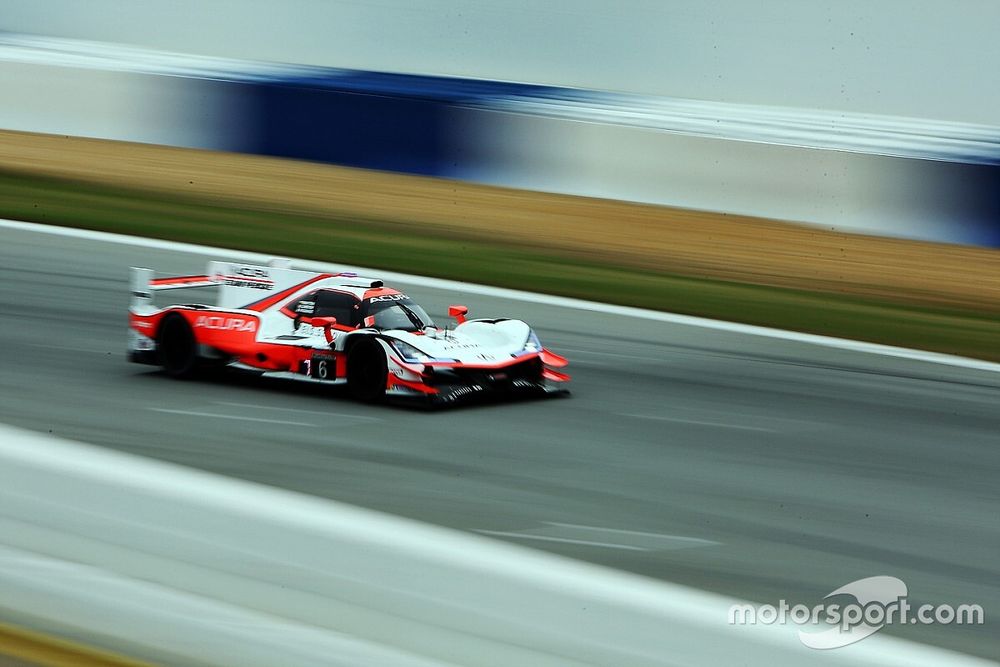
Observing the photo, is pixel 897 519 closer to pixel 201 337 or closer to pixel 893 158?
pixel 201 337

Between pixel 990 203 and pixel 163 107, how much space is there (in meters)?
9.70

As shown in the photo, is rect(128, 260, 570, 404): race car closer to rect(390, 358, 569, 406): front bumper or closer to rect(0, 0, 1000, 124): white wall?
rect(390, 358, 569, 406): front bumper

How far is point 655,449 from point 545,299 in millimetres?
4609

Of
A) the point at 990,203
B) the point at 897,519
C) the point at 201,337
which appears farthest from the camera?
the point at 990,203

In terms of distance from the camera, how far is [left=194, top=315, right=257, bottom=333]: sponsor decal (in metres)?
7.72

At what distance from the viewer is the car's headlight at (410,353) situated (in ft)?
23.3

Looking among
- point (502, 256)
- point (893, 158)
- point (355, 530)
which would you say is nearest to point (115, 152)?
point (502, 256)

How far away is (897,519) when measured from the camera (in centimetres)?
579

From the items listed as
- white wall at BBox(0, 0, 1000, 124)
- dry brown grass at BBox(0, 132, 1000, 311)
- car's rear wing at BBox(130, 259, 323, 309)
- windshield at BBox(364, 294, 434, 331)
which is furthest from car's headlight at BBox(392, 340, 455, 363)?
white wall at BBox(0, 0, 1000, 124)

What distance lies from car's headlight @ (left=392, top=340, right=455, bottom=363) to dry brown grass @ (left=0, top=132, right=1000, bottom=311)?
6076 mm

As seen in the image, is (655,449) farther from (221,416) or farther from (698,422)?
(221,416)

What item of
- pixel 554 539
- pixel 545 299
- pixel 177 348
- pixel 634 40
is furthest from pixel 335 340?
pixel 634 40

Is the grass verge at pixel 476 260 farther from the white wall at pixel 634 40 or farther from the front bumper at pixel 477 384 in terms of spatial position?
the front bumper at pixel 477 384

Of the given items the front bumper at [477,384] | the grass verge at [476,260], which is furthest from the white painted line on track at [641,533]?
the grass verge at [476,260]
